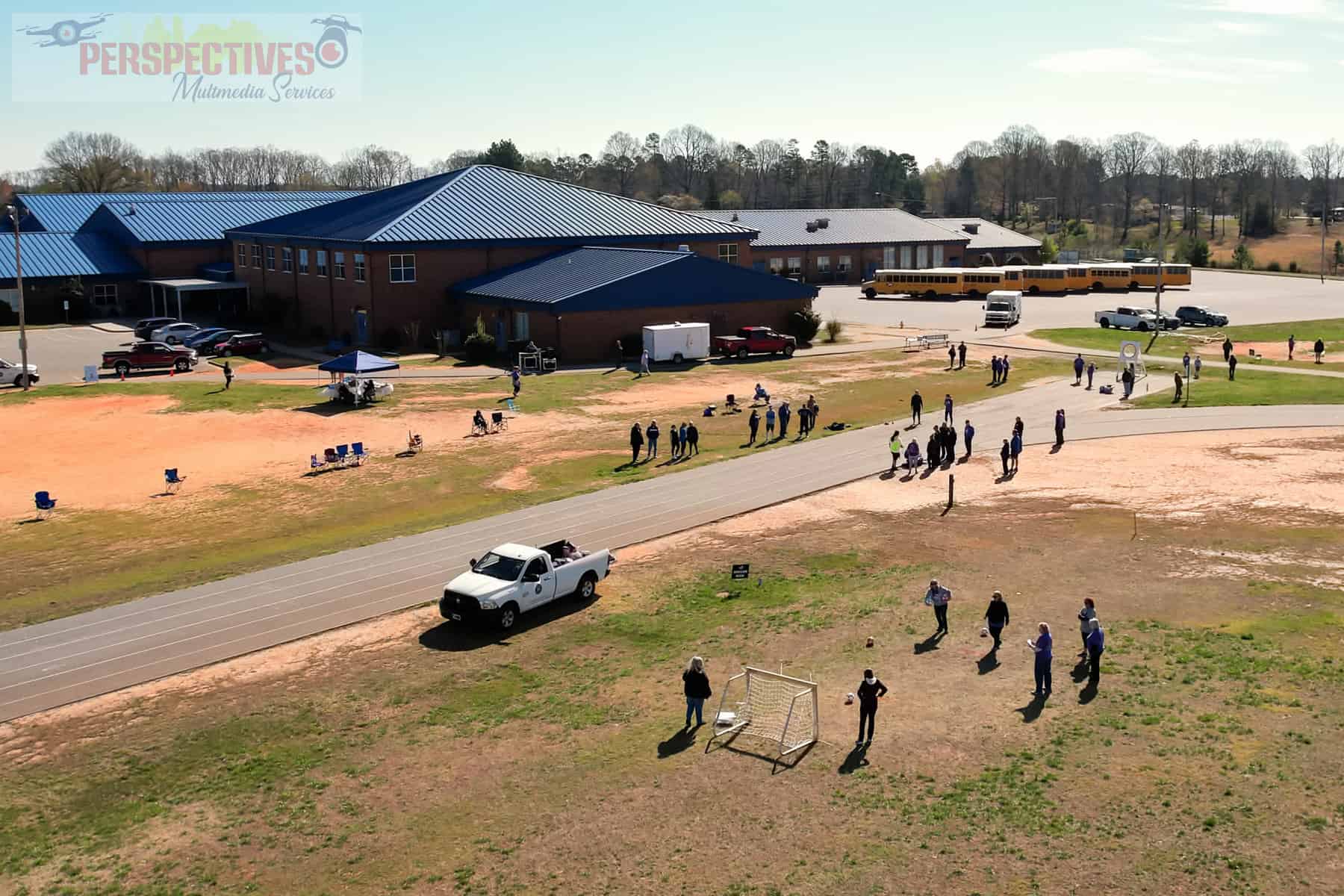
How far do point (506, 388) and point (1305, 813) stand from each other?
45.6 m

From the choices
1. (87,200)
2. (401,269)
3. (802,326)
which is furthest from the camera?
(87,200)

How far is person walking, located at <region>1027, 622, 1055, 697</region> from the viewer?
20992 mm

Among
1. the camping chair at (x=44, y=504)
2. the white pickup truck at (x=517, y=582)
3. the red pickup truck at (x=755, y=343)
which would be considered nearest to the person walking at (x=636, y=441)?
the white pickup truck at (x=517, y=582)

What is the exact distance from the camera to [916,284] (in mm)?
105812

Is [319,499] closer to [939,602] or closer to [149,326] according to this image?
[939,602]

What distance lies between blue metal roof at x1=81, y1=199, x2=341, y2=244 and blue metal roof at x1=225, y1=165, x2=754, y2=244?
7.92 m

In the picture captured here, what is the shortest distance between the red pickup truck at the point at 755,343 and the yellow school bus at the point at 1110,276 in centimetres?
4874

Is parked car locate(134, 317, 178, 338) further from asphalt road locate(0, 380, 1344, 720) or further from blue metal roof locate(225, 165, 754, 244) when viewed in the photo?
asphalt road locate(0, 380, 1344, 720)

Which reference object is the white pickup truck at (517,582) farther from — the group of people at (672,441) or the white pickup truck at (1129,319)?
the white pickup truck at (1129,319)

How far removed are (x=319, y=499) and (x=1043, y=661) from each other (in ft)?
81.2

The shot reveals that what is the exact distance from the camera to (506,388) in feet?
191

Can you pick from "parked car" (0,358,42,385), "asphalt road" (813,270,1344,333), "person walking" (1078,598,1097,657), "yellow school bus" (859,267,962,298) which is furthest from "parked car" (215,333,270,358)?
"person walking" (1078,598,1097,657)

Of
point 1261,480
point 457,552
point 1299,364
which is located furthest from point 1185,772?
point 1299,364

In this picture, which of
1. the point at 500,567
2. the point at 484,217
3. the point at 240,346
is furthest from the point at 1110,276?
the point at 500,567
